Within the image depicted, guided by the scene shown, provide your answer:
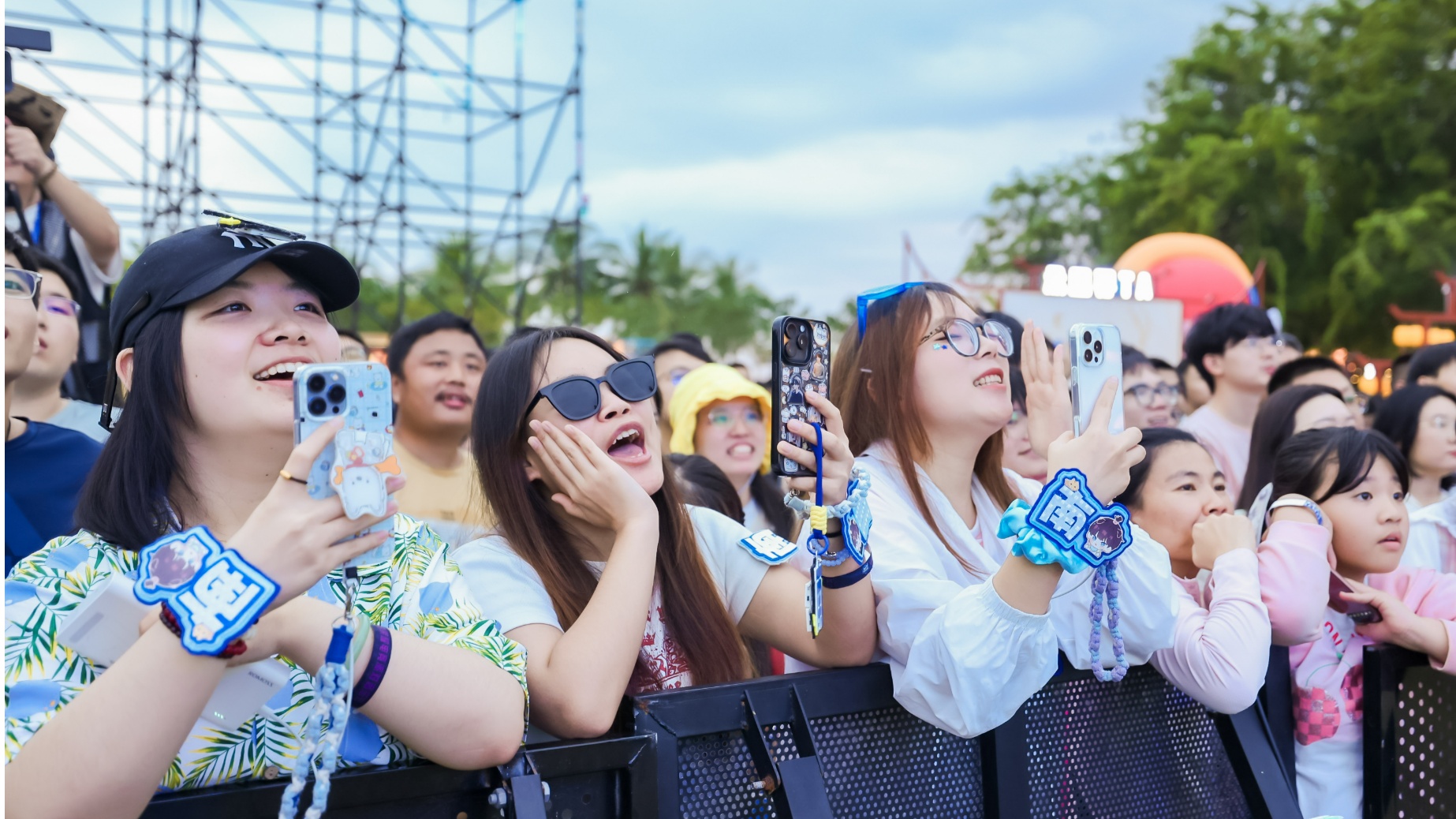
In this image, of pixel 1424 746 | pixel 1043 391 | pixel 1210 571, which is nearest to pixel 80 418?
pixel 1043 391

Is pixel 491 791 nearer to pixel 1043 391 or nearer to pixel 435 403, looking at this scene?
pixel 1043 391

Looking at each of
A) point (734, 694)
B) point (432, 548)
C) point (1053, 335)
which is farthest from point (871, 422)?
point (1053, 335)

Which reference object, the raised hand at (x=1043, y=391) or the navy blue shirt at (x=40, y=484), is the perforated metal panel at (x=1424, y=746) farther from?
the navy blue shirt at (x=40, y=484)

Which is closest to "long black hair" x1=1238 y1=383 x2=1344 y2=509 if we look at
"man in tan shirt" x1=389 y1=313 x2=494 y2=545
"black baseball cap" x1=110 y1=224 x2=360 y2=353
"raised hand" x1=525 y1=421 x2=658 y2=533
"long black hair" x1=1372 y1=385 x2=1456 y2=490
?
"long black hair" x1=1372 y1=385 x2=1456 y2=490

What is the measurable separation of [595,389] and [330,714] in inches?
36.2

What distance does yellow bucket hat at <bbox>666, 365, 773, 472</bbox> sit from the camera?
4.31m

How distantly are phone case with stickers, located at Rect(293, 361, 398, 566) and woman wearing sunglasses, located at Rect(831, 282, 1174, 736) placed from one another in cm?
96

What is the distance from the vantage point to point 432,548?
1.73 metres

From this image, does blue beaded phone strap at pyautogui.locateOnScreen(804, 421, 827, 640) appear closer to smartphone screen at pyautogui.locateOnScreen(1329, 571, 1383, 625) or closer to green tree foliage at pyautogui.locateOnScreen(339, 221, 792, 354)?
smartphone screen at pyautogui.locateOnScreen(1329, 571, 1383, 625)

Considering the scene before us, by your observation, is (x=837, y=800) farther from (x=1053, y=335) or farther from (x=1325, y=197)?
(x=1325, y=197)

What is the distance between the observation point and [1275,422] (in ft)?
12.7

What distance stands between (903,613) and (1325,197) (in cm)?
2341

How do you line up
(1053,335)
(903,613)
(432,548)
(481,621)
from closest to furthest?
1. (481,621)
2. (432,548)
3. (903,613)
4. (1053,335)

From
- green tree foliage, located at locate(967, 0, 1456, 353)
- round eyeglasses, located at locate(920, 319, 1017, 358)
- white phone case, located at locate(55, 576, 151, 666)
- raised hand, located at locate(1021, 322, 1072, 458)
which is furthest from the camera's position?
green tree foliage, located at locate(967, 0, 1456, 353)
